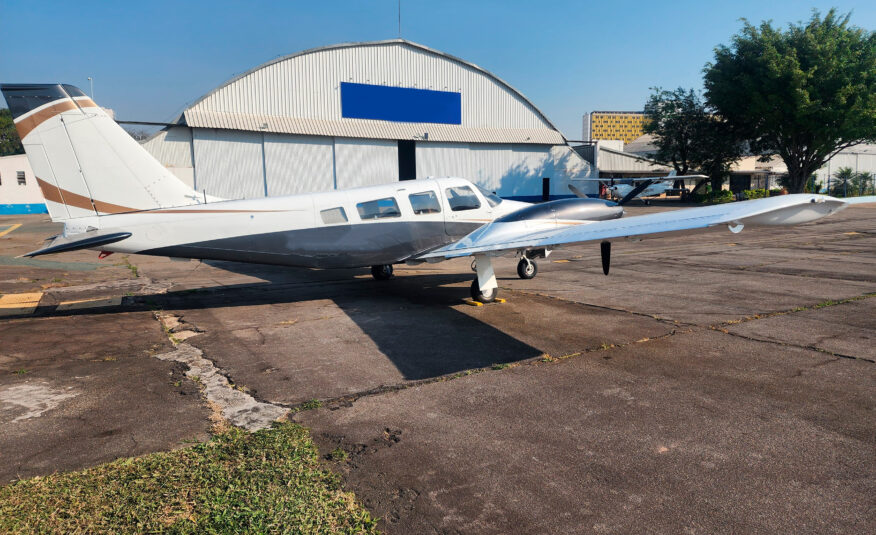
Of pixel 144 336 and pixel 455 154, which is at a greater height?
pixel 455 154

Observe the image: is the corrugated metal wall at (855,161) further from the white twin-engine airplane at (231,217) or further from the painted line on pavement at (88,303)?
the painted line on pavement at (88,303)

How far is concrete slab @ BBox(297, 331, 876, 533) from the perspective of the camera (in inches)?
161

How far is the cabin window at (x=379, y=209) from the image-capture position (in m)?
11.7

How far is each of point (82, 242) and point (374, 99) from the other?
34.6 m

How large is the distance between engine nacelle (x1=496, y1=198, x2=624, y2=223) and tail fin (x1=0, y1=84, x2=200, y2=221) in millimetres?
7903

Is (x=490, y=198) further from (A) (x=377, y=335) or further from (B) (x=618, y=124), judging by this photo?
(B) (x=618, y=124)

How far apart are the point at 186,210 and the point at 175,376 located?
456cm

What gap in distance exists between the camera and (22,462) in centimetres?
495

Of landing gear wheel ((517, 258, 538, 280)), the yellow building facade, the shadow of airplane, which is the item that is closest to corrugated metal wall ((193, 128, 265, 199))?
the shadow of airplane

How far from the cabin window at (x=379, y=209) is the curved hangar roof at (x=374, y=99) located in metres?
27.9

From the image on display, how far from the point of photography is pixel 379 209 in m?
11.9

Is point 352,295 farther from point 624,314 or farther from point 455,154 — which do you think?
point 455,154

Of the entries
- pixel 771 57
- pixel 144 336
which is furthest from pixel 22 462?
pixel 771 57

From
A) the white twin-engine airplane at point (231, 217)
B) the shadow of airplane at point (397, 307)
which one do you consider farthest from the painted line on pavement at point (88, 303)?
the white twin-engine airplane at point (231, 217)
